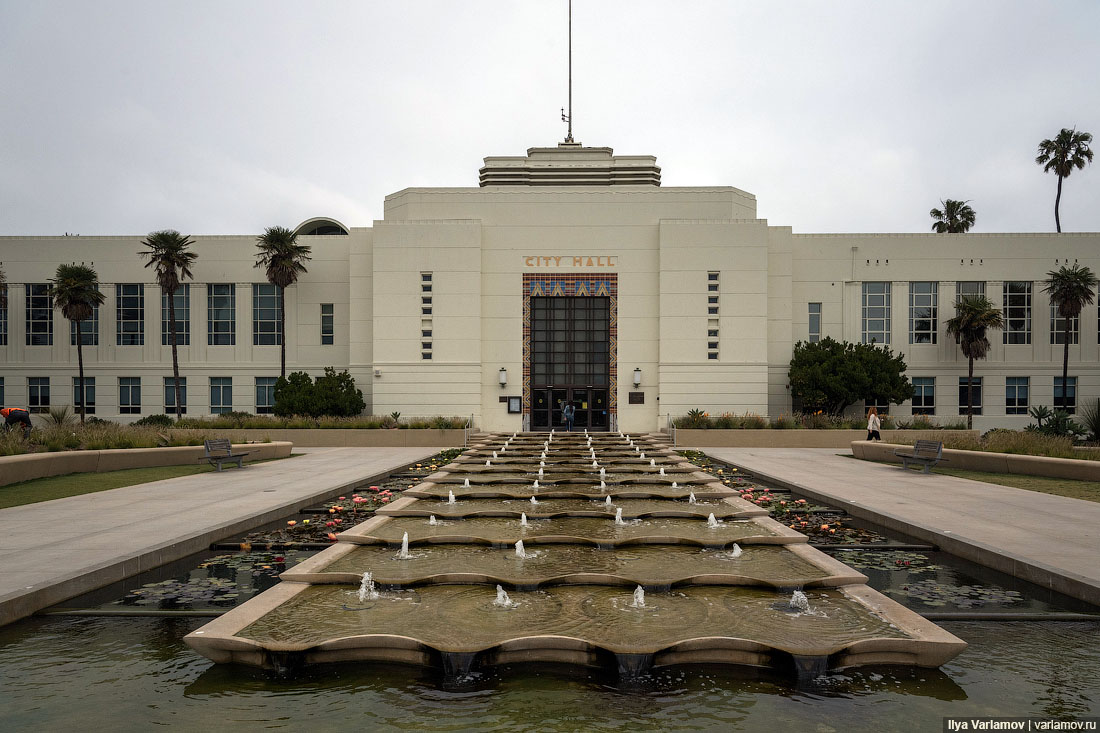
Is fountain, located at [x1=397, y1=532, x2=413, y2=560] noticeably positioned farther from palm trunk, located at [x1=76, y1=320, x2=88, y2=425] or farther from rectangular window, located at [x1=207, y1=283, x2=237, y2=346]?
palm trunk, located at [x1=76, y1=320, x2=88, y2=425]

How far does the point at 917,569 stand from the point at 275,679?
728cm

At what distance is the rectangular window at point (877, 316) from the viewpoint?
113 ft

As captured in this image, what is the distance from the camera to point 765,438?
27.8m

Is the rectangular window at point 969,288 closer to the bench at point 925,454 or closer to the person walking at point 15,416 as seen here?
the bench at point 925,454

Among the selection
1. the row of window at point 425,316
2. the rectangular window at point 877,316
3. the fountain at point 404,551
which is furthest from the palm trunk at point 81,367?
the rectangular window at point 877,316

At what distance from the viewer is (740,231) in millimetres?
32250

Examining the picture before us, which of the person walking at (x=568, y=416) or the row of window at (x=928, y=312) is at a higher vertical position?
the row of window at (x=928, y=312)

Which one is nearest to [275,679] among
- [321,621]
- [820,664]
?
[321,621]

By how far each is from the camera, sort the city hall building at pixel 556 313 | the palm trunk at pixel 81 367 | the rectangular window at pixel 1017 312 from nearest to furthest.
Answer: the city hall building at pixel 556 313
the palm trunk at pixel 81 367
the rectangular window at pixel 1017 312

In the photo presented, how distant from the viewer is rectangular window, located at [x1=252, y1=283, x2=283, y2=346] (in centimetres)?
3516

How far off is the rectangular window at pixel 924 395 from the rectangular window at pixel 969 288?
4353 mm

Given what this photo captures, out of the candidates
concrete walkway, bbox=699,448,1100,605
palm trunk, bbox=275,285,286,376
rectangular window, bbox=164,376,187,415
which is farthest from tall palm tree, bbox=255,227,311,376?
concrete walkway, bbox=699,448,1100,605

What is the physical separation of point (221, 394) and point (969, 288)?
3891 centimetres

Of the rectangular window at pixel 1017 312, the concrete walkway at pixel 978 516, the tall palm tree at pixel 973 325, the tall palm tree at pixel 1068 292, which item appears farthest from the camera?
the rectangular window at pixel 1017 312
